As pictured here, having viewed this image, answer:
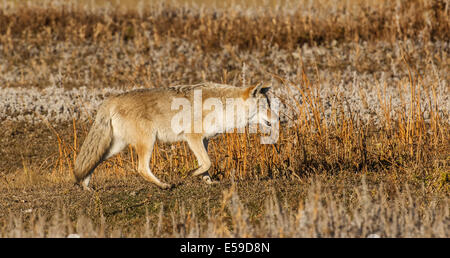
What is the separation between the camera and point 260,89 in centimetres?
804

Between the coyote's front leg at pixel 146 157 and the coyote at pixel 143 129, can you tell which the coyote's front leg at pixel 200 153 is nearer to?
the coyote at pixel 143 129

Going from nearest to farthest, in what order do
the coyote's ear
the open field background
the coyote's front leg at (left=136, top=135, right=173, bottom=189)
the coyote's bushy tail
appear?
the open field background
the coyote's front leg at (left=136, top=135, right=173, bottom=189)
the coyote's bushy tail
the coyote's ear

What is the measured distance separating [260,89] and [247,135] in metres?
1.31

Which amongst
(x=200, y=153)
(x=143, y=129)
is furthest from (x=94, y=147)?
(x=200, y=153)

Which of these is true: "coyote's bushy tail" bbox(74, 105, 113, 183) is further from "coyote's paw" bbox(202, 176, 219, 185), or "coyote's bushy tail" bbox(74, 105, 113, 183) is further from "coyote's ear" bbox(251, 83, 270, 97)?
"coyote's ear" bbox(251, 83, 270, 97)

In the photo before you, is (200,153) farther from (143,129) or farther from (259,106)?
(259,106)

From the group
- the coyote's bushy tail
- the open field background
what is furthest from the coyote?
the open field background

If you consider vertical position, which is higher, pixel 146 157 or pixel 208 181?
pixel 146 157

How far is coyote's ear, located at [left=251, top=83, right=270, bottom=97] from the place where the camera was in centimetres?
791

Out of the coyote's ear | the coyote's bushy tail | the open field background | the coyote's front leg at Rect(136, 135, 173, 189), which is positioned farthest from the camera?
the coyote's ear

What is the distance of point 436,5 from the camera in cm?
2181

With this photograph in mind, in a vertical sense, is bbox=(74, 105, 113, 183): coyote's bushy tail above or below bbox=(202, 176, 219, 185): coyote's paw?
above

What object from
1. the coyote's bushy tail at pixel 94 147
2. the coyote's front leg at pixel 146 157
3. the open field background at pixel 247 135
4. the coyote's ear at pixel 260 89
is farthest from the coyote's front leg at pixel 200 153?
the coyote's bushy tail at pixel 94 147
